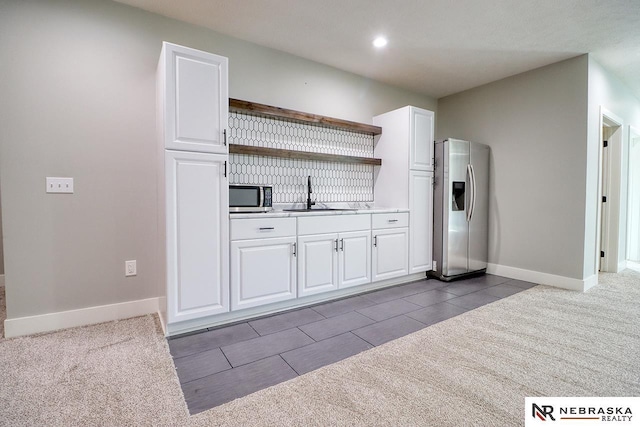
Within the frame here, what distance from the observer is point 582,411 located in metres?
1.49

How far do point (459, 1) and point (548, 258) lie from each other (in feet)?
9.69

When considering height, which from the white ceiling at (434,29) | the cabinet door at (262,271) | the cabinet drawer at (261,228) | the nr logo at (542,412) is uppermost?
the white ceiling at (434,29)

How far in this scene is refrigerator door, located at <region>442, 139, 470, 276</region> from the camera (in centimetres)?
371

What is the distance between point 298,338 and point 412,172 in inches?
91.4

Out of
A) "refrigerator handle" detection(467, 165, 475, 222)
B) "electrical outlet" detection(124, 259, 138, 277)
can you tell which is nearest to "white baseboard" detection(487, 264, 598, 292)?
"refrigerator handle" detection(467, 165, 475, 222)

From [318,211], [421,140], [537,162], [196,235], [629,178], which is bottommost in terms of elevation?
[196,235]

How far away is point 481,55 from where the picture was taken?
131 inches

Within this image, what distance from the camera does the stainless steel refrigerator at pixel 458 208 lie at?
3719mm

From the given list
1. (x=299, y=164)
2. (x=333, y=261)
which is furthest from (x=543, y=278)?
(x=299, y=164)

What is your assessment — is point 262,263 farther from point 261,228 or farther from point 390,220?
point 390,220

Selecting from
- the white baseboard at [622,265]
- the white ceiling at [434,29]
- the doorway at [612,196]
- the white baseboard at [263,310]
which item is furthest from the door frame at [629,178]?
the white baseboard at [263,310]

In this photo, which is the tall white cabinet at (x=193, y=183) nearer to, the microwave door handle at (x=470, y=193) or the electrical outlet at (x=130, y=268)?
the electrical outlet at (x=130, y=268)

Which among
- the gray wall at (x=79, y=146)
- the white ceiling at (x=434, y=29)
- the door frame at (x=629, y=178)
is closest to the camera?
the gray wall at (x=79, y=146)

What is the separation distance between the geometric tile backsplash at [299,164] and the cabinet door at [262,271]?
74 cm
